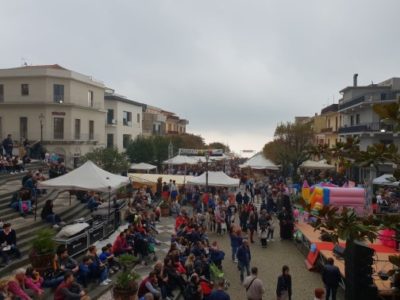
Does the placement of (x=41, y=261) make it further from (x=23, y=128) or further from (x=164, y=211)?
(x=23, y=128)

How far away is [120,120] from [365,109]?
2839 centimetres

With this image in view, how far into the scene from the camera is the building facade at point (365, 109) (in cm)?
3903

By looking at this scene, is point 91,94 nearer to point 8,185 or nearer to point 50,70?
point 50,70

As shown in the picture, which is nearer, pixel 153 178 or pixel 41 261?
pixel 41 261

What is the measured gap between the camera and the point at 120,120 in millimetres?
51781

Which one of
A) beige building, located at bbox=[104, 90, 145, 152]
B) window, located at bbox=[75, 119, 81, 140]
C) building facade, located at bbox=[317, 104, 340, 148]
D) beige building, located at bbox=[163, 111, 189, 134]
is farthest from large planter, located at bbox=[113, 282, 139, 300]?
beige building, located at bbox=[163, 111, 189, 134]

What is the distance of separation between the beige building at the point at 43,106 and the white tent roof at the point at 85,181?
81.6 ft

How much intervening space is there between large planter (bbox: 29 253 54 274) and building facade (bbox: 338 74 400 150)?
32.1 m

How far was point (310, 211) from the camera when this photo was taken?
363cm

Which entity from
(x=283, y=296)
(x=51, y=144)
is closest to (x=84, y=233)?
(x=283, y=296)

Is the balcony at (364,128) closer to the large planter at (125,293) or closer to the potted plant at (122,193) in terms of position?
the potted plant at (122,193)

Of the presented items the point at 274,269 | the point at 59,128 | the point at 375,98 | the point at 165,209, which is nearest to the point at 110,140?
the point at 59,128

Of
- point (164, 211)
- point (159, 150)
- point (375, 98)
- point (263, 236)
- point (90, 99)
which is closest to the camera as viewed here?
point (263, 236)

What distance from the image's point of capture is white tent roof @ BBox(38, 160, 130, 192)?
14.4 m
